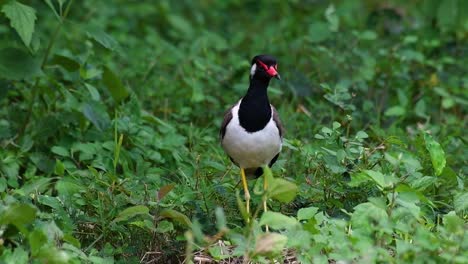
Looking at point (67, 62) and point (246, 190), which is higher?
point (67, 62)

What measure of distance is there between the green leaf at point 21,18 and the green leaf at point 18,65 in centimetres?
42

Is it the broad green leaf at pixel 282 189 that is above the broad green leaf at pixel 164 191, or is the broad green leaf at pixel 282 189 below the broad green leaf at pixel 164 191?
above

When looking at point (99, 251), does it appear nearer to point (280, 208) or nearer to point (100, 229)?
point (100, 229)

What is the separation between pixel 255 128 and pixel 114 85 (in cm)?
130

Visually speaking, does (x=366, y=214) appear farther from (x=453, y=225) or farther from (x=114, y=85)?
(x=114, y=85)

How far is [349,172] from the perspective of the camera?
16.0 feet

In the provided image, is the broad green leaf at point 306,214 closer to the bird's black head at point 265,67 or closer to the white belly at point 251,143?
the white belly at point 251,143

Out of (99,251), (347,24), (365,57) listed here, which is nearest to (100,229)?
(99,251)

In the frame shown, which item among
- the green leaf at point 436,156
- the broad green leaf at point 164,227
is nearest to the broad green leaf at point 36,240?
the broad green leaf at point 164,227

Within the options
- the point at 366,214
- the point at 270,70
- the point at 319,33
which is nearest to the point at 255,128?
the point at 270,70

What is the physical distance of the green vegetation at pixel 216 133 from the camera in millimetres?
4195

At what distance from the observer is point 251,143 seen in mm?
5059

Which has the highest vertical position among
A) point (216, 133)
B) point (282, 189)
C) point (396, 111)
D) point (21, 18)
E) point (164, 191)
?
point (21, 18)

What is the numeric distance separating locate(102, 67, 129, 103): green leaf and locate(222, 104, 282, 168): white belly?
1.12m
